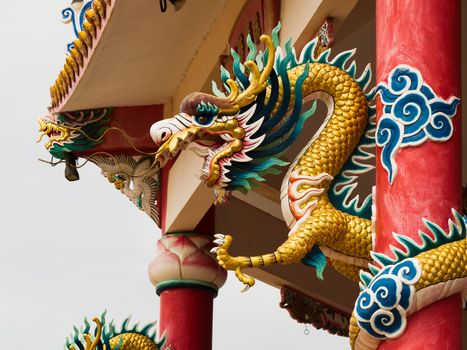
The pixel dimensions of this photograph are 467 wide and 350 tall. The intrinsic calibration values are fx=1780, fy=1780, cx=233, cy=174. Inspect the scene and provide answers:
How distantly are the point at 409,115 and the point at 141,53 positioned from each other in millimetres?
3999

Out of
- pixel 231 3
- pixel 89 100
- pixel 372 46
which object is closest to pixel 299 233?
pixel 372 46

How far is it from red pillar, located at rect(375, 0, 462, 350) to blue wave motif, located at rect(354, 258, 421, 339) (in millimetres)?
54

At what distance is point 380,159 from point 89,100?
15.1 ft

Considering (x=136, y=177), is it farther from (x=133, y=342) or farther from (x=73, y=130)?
(x=133, y=342)

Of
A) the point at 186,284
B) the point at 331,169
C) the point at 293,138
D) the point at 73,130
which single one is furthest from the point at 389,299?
the point at 73,130

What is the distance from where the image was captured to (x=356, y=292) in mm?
12789

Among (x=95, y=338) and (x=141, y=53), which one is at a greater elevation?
(x=141, y=53)

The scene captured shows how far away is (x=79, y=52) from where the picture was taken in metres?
10.7

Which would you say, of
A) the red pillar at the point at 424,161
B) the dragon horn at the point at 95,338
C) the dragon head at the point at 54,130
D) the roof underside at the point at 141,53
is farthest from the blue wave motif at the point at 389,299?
the dragon head at the point at 54,130

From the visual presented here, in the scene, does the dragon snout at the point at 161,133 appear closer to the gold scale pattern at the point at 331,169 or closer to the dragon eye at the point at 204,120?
the dragon eye at the point at 204,120

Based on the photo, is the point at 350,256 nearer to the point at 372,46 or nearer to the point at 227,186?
the point at 227,186

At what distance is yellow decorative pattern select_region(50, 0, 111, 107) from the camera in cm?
1025

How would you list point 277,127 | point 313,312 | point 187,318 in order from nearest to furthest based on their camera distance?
point 277,127
point 187,318
point 313,312

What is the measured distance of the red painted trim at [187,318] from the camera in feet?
36.8
